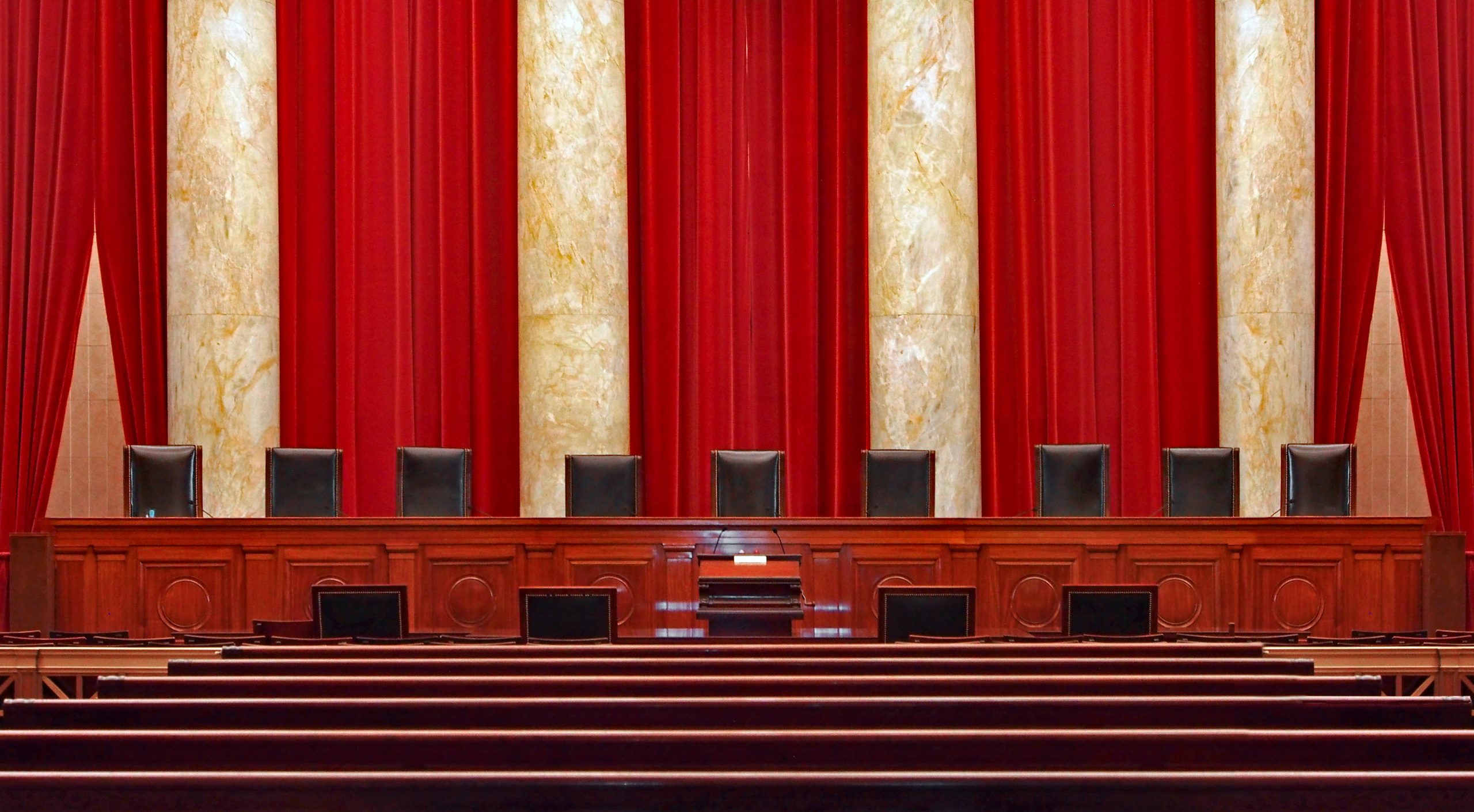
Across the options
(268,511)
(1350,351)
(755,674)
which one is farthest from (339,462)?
(1350,351)

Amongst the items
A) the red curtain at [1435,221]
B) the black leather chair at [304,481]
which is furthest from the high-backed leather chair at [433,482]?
the red curtain at [1435,221]

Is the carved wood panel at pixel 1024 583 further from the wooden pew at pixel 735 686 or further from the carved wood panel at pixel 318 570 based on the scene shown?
the wooden pew at pixel 735 686

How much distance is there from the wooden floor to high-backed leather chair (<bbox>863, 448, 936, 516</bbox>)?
3734mm

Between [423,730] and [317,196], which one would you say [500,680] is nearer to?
[423,730]

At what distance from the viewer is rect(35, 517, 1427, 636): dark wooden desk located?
6.51 meters

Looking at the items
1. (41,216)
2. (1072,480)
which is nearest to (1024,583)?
(1072,480)

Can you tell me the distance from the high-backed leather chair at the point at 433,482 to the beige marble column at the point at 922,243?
252 centimetres

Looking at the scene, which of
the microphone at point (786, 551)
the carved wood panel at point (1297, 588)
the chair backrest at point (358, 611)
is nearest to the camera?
the chair backrest at point (358, 611)

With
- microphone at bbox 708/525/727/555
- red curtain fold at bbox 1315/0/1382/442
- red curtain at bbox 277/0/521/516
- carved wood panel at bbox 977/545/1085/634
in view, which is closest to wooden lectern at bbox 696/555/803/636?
microphone at bbox 708/525/727/555

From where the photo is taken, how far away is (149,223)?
8.41 m

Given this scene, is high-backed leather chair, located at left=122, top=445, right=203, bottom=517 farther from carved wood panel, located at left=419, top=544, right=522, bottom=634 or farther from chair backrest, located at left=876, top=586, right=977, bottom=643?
chair backrest, located at left=876, top=586, right=977, bottom=643

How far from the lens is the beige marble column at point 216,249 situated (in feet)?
26.8

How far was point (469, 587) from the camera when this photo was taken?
6629mm

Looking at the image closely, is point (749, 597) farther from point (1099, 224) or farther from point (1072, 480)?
point (1099, 224)
